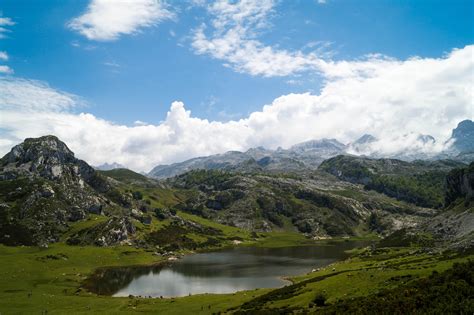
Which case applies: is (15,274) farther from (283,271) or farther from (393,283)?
(393,283)

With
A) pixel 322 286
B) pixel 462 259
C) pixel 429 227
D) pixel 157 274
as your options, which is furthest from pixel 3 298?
pixel 429 227

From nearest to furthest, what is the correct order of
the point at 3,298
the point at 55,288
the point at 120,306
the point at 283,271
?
1. the point at 120,306
2. the point at 3,298
3. the point at 55,288
4. the point at 283,271

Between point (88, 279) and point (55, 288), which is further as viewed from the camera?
point (88, 279)

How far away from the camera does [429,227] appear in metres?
183

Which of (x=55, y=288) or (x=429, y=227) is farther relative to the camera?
(x=429, y=227)

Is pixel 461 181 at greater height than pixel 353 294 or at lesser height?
greater

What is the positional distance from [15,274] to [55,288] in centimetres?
2867

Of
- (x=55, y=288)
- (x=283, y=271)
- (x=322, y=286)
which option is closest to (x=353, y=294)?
(x=322, y=286)

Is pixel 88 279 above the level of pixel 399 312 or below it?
below

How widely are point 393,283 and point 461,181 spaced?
15383 cm

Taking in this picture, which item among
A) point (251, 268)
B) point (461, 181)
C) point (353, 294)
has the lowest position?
point (251, 268)

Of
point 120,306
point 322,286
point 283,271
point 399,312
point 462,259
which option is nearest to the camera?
point 399,312

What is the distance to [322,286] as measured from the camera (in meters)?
83.2

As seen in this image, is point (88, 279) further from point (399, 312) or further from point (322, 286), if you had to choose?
point (399, 312)
